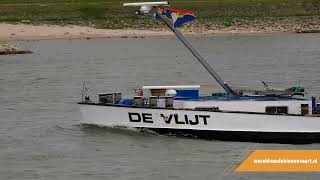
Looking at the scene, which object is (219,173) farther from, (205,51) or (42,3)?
(42,3)

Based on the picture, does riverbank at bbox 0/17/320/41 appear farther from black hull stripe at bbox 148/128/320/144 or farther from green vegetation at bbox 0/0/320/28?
black hull stripe at bbox 148/128/320/144

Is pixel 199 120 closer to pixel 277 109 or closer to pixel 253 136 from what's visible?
pixel 253 136

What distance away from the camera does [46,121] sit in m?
39.5

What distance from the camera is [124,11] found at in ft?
369

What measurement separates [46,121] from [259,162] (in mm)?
12450

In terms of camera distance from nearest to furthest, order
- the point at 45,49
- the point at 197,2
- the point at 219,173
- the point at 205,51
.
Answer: the point at 219,173 → the point at 205,51 → the point at 45,49 → the point at 197,2

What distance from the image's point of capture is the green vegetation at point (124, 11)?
353 feet

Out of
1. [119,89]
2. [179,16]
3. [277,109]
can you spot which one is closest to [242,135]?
[277,109]

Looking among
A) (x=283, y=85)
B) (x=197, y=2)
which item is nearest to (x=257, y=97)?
(x=283, y=85)

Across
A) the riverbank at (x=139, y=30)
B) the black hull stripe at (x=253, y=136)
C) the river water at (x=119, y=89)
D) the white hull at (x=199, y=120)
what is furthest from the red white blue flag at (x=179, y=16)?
the riverbank at (x=139, y=30)

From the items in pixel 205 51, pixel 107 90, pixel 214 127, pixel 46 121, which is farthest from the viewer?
→ pixel 205 51

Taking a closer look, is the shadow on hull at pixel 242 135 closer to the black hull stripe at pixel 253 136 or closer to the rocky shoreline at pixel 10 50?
the black hull stripe at pixel 253 136

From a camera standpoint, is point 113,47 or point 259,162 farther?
point 113,47

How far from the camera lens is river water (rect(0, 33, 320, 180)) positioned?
30.0m
